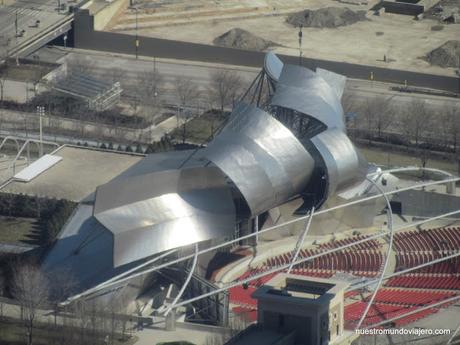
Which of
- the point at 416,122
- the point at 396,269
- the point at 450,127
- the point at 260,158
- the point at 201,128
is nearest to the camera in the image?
the point at 260,158

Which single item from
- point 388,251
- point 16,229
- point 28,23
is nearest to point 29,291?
point 16,229

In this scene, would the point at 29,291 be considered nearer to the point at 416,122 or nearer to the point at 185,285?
the point at 185,285

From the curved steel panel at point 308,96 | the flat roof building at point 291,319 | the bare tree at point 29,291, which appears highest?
the flat roof building at point 291,319

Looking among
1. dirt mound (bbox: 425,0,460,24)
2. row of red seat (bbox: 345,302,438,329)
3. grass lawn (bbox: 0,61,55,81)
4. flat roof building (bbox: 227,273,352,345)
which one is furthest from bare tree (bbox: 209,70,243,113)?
flat roof building (bbox: 227,273,352,345)

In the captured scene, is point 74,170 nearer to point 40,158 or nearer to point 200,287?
point 40,158

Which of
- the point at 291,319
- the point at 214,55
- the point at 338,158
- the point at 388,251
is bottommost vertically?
the point at 214,55

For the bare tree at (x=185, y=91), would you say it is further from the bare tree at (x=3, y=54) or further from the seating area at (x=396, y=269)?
the seating area at (x=396, y=269)

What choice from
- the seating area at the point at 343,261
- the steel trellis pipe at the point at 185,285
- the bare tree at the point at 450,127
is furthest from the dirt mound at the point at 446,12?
the steel trellis pipe at the point at 185,285
